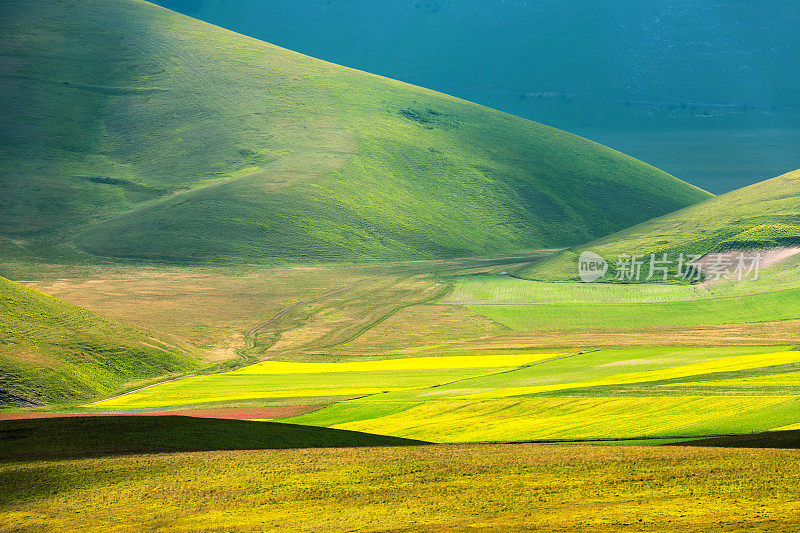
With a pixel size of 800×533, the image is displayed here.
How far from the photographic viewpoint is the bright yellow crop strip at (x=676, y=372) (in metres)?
42.8

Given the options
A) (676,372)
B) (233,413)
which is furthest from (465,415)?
(676,372)

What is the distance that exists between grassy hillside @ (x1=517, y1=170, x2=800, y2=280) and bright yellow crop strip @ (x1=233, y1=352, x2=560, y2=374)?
1601 inches

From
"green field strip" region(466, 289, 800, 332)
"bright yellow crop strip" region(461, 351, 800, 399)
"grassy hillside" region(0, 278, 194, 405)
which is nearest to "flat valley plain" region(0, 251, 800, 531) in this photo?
"bright yellow crop strip" region(461, 351, 800, 399)

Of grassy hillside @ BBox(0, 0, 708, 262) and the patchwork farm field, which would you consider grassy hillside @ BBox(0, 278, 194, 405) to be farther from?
grassy hillside @ BBox(0, 0, 708, 262)

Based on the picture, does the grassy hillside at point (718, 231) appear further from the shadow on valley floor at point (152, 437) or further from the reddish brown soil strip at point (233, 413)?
the shadow on valley floor at point (152, 437)

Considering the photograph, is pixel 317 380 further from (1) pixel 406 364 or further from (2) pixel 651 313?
(2) pixel 651 313

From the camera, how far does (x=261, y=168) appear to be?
15725 centimetres

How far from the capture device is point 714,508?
64.9 ft

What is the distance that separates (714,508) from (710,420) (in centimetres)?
1267

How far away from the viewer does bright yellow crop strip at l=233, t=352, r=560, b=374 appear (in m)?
57.4

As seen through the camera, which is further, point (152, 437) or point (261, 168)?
point (261, 168)

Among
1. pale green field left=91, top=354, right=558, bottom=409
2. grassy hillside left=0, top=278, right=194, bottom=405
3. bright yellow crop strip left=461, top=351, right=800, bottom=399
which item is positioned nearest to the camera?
bright yellow crop strip left=461, top=351, right=800, bottom=399

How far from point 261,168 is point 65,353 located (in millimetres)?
103809

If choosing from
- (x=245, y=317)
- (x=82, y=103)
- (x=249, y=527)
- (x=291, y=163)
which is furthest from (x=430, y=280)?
(x=82, y=103)
